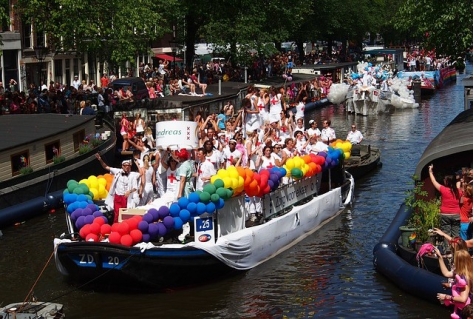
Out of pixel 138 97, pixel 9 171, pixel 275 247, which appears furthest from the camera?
pixel 138 97

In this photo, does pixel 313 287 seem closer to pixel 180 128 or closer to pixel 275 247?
pixel 275 247

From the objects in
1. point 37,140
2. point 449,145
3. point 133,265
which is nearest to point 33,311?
point 133,265

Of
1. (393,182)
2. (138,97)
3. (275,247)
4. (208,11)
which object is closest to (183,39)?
(208,11)

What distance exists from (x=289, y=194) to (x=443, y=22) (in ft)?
43.9

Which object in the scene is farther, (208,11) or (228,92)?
(208,11)

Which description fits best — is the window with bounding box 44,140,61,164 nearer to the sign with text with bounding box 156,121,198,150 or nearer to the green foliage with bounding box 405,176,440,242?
the sign with text with bounding box 156,121,198,150

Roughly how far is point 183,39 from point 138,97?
61.8 ft

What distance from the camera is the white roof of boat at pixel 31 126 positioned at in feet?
87.1

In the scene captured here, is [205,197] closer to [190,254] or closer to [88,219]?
[190,254]

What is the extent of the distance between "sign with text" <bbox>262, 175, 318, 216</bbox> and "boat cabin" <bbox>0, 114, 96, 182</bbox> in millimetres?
7658

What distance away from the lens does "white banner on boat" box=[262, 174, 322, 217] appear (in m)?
21.5

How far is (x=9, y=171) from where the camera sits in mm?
25984

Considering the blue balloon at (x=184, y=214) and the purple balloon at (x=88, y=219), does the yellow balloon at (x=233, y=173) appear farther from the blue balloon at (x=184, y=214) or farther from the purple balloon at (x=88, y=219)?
the purple balloon at (x=88, y=219)

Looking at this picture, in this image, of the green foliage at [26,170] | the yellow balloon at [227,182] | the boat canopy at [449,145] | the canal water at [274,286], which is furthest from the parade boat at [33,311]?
the green foliage at [26,170]
